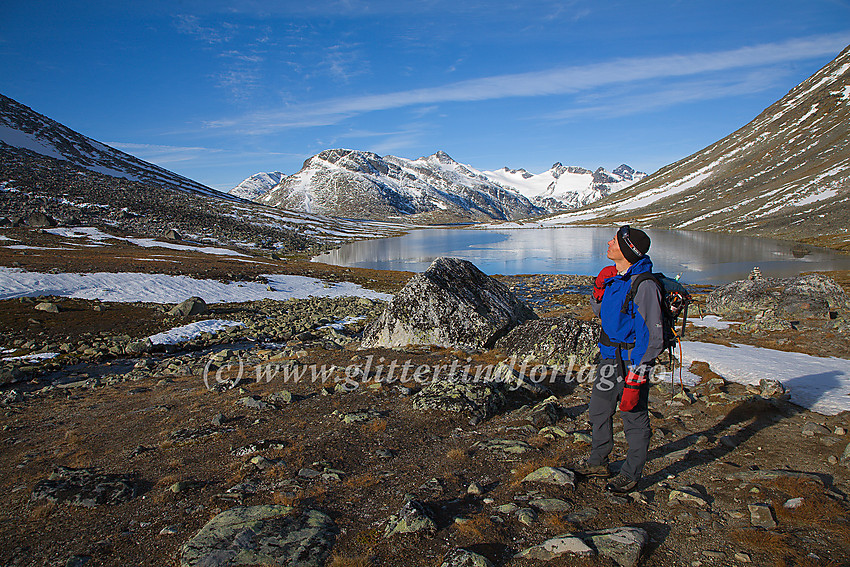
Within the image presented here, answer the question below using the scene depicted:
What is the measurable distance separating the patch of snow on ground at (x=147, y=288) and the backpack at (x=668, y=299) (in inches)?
1215

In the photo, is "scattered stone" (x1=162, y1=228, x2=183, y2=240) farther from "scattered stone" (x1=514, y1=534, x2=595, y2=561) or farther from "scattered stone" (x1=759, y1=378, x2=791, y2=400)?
"scattered stone" (x1=514, y1=534, x2=595, y2=561)

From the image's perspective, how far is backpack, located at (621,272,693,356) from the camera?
5660 mm

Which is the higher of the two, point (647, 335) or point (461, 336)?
point (647, 335)

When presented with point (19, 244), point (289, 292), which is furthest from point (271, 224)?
point (289, 292)

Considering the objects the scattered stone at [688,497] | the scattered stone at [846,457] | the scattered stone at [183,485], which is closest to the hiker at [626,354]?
the scattered stone at [688,497]

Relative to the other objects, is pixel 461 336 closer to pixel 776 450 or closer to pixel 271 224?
pixel 776 450

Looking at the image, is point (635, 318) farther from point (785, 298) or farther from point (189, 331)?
point (189, 331)

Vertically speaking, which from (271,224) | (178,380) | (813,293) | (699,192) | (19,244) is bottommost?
(178,380)

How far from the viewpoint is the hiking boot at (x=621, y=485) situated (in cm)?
580

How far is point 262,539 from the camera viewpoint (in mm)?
5094

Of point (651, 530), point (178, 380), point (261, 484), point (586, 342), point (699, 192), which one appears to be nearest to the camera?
point (651, 530)

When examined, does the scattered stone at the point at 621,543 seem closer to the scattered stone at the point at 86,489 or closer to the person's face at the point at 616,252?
the person's face at the point at 616,252

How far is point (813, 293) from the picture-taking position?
62.2 feet

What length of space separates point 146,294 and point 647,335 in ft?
111
